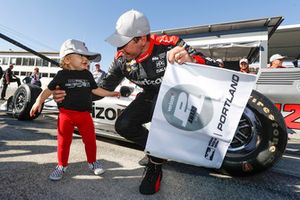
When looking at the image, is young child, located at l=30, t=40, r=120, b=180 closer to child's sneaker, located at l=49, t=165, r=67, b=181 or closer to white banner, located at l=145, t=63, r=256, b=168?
child's sneaker, located at l=49, t=165, r=67, b=181

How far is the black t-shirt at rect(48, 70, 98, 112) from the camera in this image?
1822 mm

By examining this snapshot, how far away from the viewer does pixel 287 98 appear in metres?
2.47

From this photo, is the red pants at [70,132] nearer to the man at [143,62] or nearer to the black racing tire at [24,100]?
the man at [143,62]

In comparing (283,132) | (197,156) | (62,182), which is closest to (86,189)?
(62,182)

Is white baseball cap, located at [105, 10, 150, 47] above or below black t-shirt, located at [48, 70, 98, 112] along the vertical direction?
above

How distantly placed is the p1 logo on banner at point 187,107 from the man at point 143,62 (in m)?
0.21

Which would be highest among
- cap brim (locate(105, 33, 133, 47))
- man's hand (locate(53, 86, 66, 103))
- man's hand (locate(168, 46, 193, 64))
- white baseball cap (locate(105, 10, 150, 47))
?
white baseball cap (locate(105, 10, 150, 47))

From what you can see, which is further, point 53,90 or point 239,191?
point 53,90

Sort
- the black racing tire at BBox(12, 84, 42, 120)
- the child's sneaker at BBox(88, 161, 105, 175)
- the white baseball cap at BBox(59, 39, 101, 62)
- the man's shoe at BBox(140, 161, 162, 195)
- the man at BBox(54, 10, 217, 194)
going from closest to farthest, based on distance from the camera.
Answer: the man's shoe at BBox(140, 161, 162, 195) < the man at BBox(54, 10, 217, 194) < the child's sneaker at BBox(88, 161, 105, 175) < the white baseball cap at BBox(59, 39, 101, 62) < the black racing tire at BBox(12, 84, 42, 120)

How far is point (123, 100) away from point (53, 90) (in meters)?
1.07

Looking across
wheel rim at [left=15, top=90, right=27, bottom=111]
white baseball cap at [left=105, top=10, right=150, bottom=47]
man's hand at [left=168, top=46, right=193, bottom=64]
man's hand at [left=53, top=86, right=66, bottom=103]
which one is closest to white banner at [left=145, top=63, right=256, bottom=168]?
man's hand at [left=168, top=46, right=193, bottom=64]

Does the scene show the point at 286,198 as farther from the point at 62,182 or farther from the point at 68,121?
the point at 68,121

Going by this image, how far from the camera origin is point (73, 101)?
5.97 feet

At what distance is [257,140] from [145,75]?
1.02 metres
